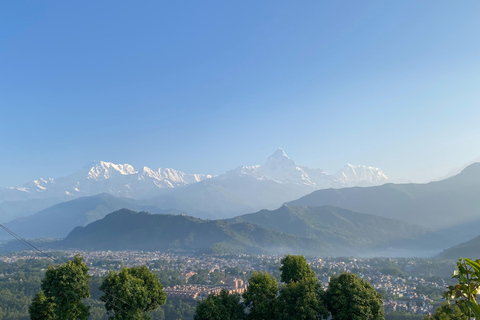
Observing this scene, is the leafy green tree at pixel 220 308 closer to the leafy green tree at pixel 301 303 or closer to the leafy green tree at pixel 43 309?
the leafy green tree at pixel 301 303

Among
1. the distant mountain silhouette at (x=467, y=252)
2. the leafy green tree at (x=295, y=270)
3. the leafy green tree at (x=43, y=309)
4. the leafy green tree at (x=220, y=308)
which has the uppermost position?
the leafy green tree at (x=295, y=270)

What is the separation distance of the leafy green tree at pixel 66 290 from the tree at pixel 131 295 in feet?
5.25

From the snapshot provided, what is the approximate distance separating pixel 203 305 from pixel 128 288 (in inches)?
220

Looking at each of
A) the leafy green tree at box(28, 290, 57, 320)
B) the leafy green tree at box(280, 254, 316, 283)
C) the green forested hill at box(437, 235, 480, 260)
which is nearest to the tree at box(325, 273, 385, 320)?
the leafy green tree at box(280, 254, 316, 283)

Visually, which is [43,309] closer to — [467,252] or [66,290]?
[66,290]

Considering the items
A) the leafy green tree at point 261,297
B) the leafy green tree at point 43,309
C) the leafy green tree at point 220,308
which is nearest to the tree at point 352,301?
the leafy green tree at point 261,297

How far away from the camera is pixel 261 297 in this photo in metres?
24.8

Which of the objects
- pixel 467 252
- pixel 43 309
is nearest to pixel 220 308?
pixel 43 309

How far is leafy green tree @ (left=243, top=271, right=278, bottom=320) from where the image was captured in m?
23.9

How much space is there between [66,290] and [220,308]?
11.0m

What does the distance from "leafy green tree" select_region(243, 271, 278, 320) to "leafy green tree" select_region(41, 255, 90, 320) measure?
12128 mm

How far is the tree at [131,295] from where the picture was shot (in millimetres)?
23281

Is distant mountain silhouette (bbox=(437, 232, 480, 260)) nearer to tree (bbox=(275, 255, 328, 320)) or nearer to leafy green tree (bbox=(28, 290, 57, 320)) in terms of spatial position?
tree (bbox=(275, 255, 328, 320))

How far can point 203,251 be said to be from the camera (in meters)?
192
